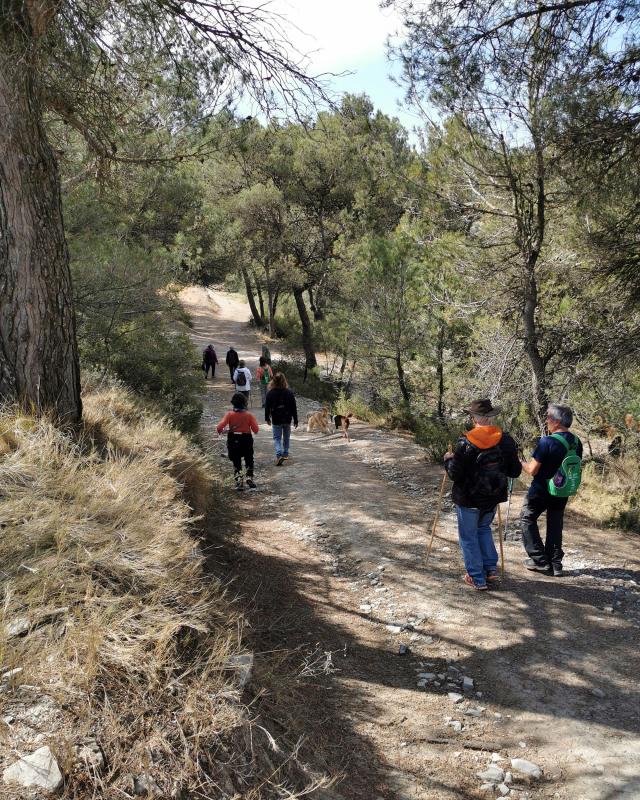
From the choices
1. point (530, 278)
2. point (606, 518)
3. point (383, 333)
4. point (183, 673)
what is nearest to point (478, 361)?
point (530, 278)

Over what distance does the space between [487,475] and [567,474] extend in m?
0.89

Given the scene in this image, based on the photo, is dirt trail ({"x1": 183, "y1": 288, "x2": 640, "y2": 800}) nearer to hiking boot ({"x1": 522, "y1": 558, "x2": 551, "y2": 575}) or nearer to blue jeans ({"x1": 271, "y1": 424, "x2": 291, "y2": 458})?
hiking boot ({"x1": 522, "y1": 558, "x2": 551, "y2": 575})

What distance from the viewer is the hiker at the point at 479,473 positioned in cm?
516

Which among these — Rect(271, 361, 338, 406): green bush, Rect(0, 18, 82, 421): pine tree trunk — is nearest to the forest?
Rect(0, 18, 82, 421): pine tree trunk

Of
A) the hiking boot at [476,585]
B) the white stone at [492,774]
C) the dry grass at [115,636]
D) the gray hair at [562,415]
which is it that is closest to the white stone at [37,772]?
the dry grass at [115,636]

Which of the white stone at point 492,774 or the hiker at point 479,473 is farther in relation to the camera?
the hiker at point 479,473

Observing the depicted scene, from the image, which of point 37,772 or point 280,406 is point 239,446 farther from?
point 37,772

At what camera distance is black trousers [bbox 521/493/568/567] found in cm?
564

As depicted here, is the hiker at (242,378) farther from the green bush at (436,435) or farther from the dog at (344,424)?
the green bush at (436,435)

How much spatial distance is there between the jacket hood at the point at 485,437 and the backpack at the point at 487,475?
4cm

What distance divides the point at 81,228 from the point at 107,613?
1129cm

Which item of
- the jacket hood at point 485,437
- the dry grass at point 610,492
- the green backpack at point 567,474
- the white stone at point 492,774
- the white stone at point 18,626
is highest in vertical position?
the jacket hood at point 485,437

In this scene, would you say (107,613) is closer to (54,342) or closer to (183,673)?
(183,673)

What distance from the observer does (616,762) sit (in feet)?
10.5
